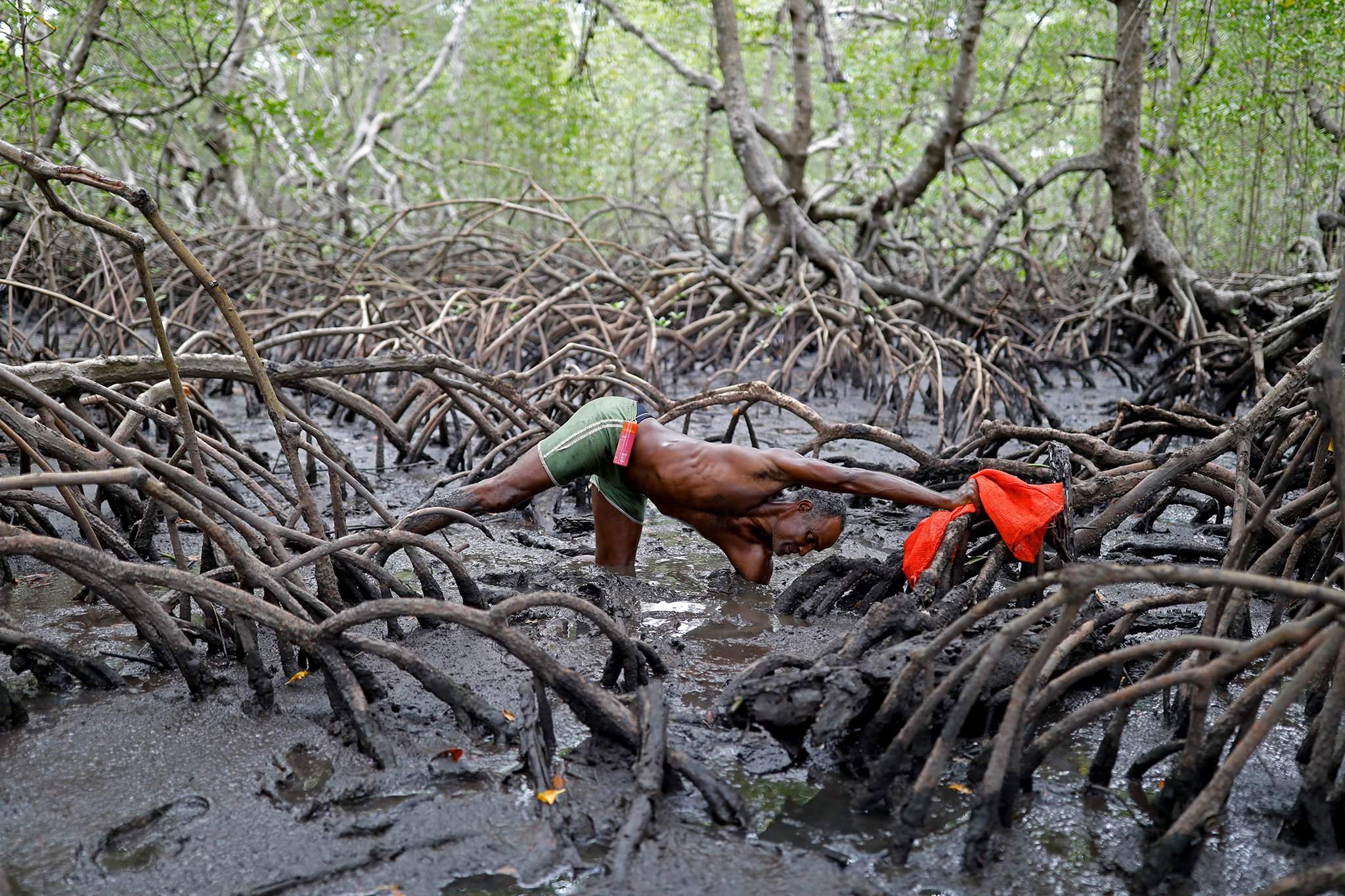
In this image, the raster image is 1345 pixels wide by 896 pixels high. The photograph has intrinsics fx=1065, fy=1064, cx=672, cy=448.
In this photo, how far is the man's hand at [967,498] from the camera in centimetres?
300

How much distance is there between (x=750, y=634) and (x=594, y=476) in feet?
2.60

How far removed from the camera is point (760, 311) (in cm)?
770

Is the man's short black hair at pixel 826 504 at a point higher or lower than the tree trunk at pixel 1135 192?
lower

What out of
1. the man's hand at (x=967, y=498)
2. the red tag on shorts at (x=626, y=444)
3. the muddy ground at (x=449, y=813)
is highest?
the red tag on shorts at (x=626, y=444)

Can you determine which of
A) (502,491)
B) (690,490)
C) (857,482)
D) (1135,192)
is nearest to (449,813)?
(690,490)

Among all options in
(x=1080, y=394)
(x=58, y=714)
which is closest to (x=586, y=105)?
(x=1080, y=394)

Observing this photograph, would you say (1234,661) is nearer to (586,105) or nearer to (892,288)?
(892,288)

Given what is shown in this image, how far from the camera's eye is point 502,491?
3732 millimetres

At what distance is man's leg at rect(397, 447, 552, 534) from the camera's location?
368cm

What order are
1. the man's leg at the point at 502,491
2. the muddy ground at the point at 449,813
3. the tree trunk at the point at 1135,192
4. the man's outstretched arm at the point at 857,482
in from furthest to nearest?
the tree trunk at the point at 1135,192 → the man's leg at the point at 502,491 → the man's outstretched arm at the point at 857,482 → the muddy ground at the point at 449,813

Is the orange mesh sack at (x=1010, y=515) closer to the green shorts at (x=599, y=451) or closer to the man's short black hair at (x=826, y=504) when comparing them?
the man's short black hair at (x=826, y=504)

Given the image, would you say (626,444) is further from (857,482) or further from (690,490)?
(857,482)

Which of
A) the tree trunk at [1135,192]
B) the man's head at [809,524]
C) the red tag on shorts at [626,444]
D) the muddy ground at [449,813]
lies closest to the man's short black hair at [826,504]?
the man's head at [809,524]

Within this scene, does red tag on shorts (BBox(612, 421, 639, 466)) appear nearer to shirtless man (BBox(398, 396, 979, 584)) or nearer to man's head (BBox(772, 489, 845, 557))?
shirtless man (BBox(398, 396, 979, 584))
